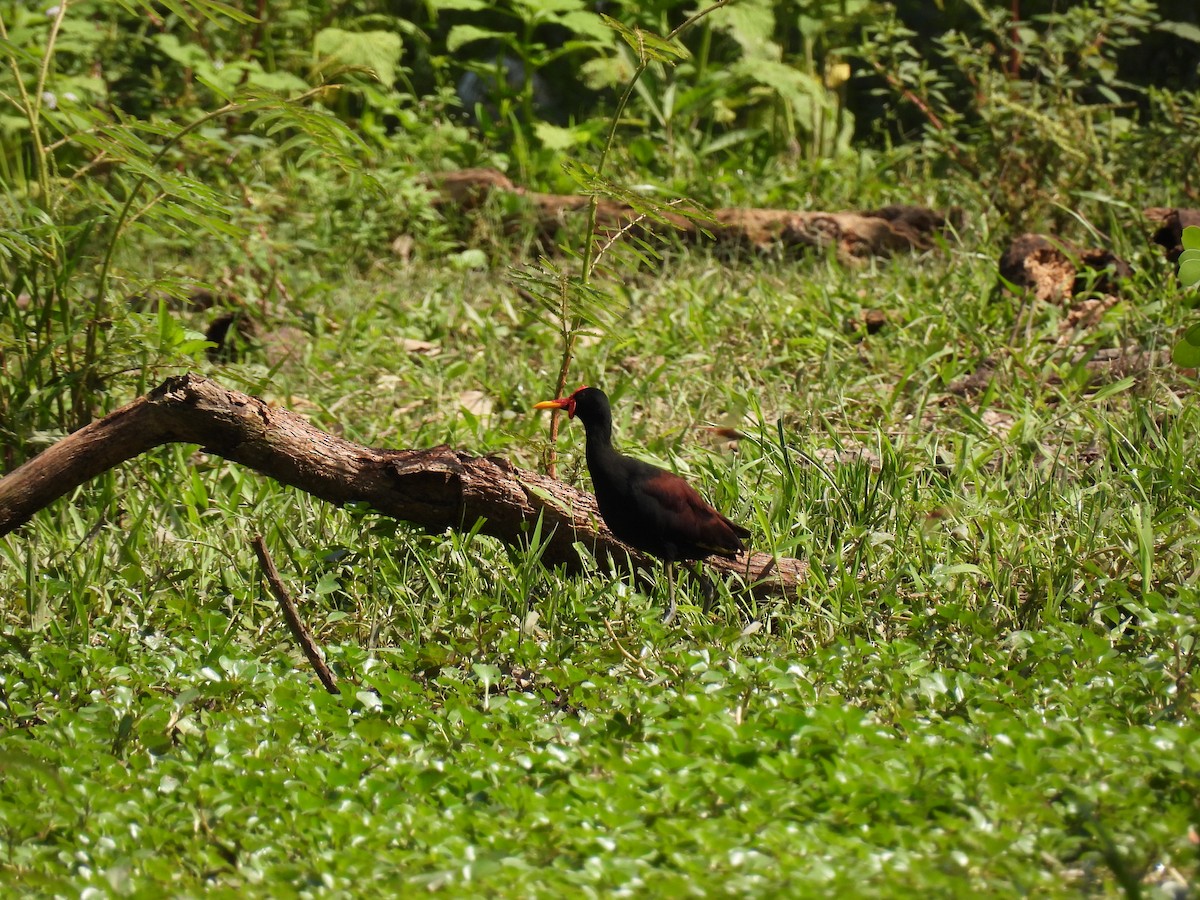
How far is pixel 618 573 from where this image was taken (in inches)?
163

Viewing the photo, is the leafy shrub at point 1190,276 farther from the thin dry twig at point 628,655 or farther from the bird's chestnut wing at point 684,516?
the thin dry twig at point 628,655

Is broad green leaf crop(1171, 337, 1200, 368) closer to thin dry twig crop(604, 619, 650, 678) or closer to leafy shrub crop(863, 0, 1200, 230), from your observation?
thin dry twig crop(604, 619, 650, 678)

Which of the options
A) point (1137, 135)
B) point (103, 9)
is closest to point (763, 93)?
point (1137, 135)

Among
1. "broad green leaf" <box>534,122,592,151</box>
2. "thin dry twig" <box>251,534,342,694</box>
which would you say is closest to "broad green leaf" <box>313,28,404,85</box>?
"broad green leaf" <box>534,122,592,151</box>

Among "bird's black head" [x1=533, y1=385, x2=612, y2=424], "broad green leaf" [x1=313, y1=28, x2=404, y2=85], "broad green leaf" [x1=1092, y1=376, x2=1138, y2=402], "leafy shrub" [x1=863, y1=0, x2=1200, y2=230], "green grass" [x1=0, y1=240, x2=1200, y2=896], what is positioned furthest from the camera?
"broad green leaf" [x1=313, y1=28, x2=404, y2=85]

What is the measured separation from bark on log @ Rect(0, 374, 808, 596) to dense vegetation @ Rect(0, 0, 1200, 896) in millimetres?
136

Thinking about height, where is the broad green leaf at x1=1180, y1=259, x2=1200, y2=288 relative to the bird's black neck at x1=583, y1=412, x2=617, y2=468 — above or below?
above

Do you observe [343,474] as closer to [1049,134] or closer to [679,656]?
[679,656]

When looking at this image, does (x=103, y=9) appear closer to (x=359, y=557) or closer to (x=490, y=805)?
(x=359, y=557)

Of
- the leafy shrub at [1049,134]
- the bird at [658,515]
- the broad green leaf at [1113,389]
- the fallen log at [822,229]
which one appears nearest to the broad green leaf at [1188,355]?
the broad green leaf at [1113,389]

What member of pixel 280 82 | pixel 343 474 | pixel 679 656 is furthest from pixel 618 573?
pixel 280 82

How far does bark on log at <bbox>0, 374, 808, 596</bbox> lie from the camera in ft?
11.9

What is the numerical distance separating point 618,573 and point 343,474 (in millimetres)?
886

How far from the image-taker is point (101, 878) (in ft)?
8.25
